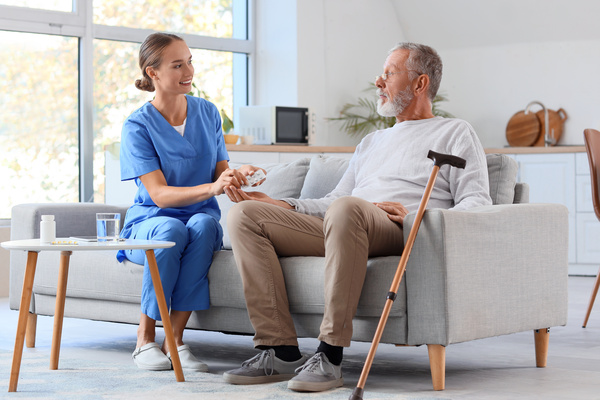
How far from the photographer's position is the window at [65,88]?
18.3 ft

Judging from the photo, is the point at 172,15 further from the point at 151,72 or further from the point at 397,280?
the point at 397,280

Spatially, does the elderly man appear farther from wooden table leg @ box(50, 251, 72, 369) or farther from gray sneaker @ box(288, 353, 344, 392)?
wooden table leg @ box(50, 251, 72, 369)

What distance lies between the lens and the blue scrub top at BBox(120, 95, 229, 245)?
288 centimetres

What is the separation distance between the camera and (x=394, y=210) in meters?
2.60

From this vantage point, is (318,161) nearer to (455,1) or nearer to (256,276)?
(256,276)

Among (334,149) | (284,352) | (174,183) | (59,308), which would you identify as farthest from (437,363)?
(334,149)

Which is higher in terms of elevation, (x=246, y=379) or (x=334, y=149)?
(x=334, y=149)

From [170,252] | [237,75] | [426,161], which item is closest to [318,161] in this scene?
[426,161]

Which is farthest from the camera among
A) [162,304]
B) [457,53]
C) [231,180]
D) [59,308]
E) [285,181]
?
[457,53]

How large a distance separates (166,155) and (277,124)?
10.5 feet

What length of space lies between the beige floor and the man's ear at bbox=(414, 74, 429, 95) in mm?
931

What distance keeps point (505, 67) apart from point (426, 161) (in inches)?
177

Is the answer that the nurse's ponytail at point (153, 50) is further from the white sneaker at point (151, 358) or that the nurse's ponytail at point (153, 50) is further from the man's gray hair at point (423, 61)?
the white sneaker at point (151, 358)

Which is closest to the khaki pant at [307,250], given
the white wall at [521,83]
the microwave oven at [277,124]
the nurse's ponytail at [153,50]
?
the nurse's ponytail at [153,50]
